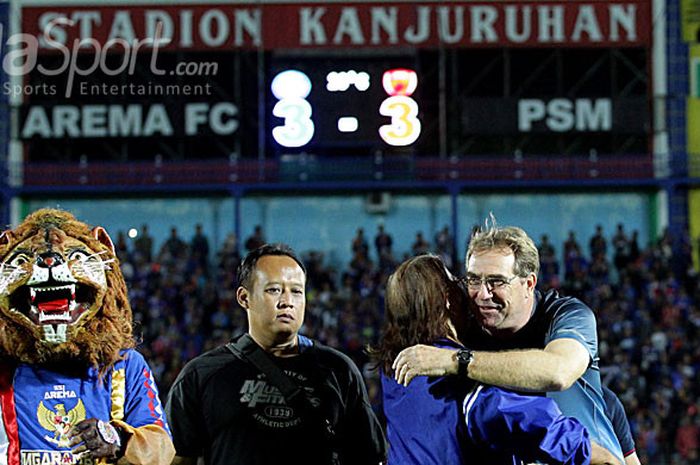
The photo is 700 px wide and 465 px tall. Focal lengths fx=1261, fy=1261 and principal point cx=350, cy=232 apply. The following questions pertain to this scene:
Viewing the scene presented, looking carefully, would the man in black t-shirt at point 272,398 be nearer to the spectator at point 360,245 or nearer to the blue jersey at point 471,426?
the blue jersey at point 471,426

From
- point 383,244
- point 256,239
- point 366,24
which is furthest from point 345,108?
point 366,24

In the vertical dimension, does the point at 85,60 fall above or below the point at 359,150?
above

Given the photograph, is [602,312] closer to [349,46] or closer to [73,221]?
[349,46]

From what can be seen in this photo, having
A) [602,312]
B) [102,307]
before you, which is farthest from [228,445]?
[602,312]

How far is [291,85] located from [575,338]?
479cm

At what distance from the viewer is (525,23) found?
2366cm

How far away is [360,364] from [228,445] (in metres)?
13.8

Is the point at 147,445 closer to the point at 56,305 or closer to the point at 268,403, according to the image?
the point at 56,305

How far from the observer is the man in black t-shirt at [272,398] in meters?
5.02

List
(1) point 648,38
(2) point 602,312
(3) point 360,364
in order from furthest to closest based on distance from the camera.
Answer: (1) point 648,38 < (2) point 602,312 < (3) point 360,364

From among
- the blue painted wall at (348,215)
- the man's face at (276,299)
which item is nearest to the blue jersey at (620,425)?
the man's face at (276,299)

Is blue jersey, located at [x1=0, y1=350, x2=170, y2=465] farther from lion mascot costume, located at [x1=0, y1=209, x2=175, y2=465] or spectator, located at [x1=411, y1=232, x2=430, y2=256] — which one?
spectator, located at [x1=411, y1=232, x2=430, y2=256]

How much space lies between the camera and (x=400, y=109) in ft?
28.5

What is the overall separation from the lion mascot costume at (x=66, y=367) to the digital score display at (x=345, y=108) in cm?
402
